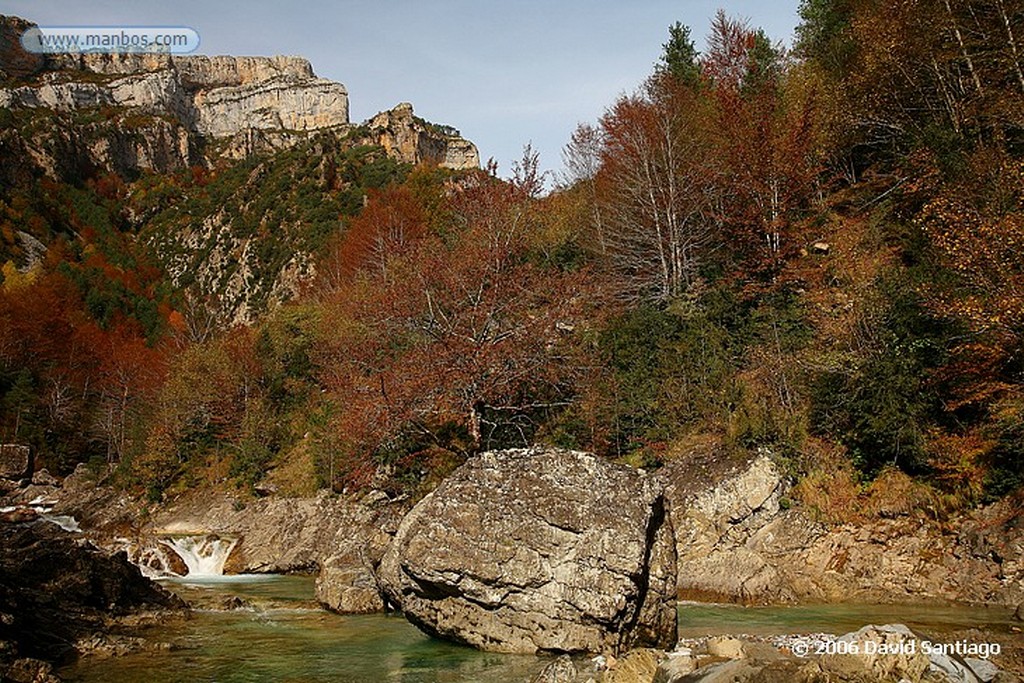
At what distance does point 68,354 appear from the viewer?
2042 inches

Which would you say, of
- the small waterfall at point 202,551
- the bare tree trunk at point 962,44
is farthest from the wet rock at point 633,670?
the bare tree trunk at point 962,44

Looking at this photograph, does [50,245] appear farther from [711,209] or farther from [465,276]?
[711,209]

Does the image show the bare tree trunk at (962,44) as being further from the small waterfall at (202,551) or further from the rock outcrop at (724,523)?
the small waterfall at (202,551)

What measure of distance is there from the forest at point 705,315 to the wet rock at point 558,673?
11.9m

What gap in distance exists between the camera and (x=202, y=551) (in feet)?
81.1

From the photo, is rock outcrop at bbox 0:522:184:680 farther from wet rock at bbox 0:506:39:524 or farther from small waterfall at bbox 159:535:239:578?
wet rock at bbox 0:506:39:524

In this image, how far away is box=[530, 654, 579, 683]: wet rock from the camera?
9.05 meters

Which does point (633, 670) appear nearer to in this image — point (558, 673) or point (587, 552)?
point (558, 673)

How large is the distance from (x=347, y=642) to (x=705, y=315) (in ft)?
59.4

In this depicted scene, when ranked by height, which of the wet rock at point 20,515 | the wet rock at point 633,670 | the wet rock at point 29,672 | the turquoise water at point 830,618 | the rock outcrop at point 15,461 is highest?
the rock outcrop at point 15,461

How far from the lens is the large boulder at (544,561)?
1096cm

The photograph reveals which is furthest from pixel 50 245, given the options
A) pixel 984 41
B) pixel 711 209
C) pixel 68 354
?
pixel 984 41

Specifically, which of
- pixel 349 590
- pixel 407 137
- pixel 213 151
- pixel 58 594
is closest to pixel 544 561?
pixel 349 590

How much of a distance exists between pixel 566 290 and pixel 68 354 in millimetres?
43392
